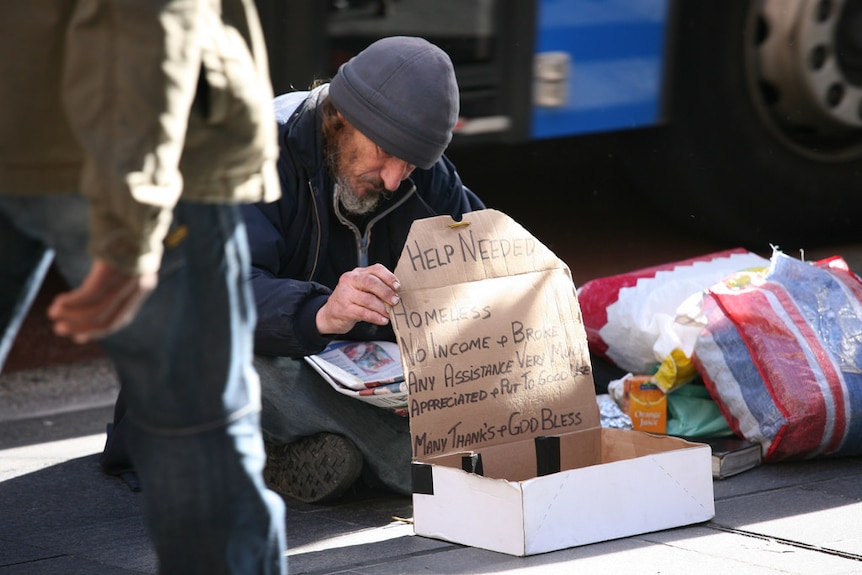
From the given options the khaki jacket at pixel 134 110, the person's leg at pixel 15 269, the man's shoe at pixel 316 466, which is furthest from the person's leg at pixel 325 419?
the khaki jacket at pixel 134 110

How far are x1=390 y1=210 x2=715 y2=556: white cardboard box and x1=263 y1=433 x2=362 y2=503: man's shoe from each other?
24 centimetres

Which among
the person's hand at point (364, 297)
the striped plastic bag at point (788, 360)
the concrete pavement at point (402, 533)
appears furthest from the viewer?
the striped plastic bag at point (788, 360)

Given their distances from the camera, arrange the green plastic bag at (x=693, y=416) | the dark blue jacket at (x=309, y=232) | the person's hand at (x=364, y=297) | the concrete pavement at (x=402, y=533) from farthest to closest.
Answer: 1. the green plastic bag at (x=693, y=416)
2. the dark blue jacket at (x=309, y=232)
3. the person's hand at (x=364, y=297)
4. the concrete pavement at (x=402, y=533)

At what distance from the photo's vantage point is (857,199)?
494 centimetres

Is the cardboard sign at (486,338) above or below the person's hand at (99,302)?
below

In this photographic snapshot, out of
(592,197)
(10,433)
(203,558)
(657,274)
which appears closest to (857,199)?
(592,197)

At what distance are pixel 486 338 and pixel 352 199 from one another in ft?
1.49

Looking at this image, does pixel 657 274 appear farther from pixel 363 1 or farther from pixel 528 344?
pixel 363 1

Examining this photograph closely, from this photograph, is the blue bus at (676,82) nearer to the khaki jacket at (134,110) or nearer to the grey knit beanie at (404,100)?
the grey knit beanie at (404,100)

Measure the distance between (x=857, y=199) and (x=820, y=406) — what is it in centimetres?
238

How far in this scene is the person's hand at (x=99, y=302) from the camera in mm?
1308

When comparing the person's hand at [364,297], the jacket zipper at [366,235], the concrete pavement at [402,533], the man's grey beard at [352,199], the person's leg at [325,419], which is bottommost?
the concrete pavement at [402,533]

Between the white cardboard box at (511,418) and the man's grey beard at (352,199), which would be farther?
the man's grey beard at (352,199)

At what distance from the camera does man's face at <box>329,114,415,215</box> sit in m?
2.66
